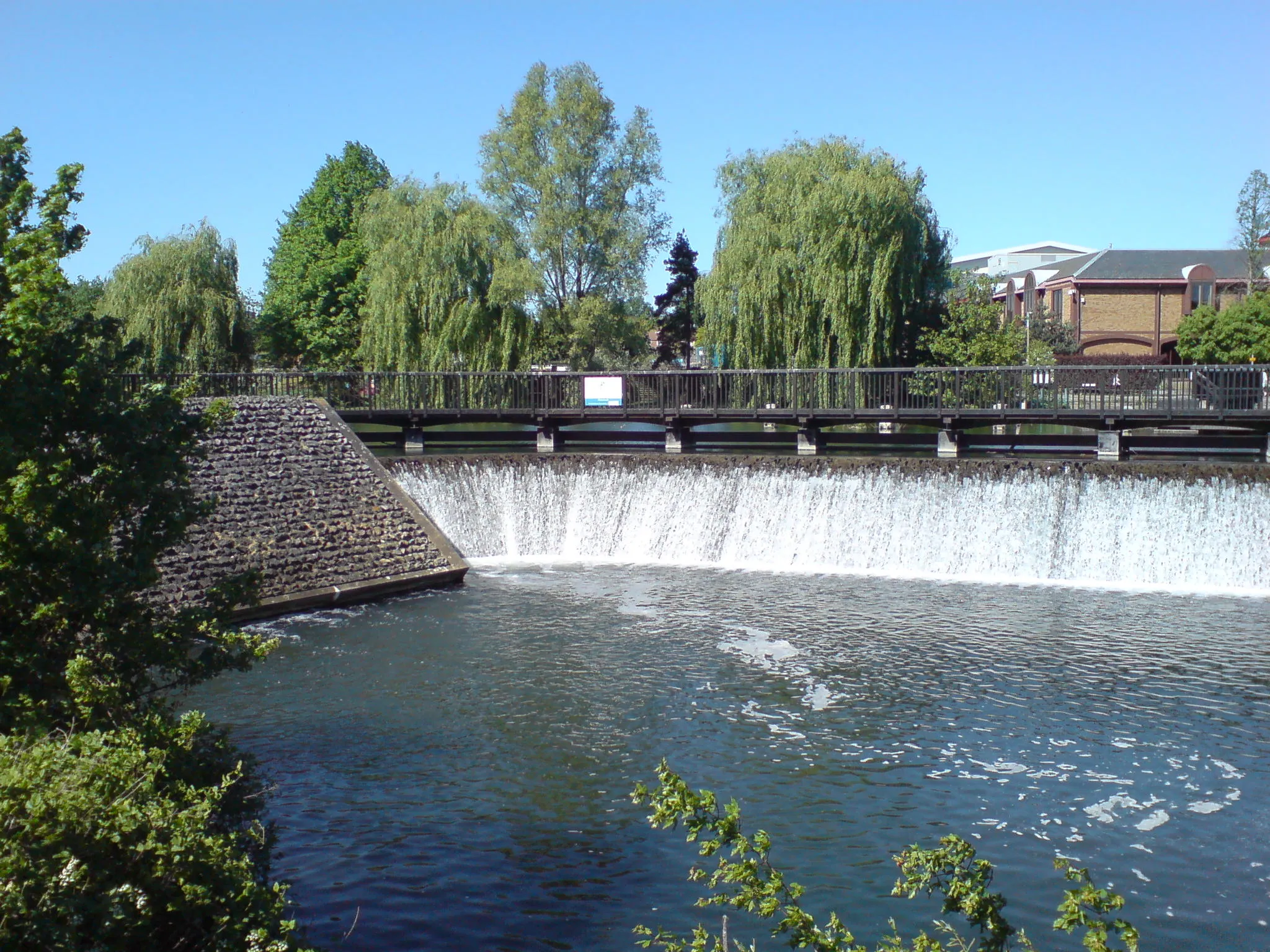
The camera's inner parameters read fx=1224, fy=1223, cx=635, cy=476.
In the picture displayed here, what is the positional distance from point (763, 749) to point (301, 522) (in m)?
9.95

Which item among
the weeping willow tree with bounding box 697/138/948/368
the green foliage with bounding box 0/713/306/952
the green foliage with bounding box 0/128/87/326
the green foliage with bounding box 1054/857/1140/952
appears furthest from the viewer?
the weeping willow tree with bounding box 697/138/948/368

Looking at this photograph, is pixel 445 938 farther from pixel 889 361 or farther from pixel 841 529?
pixel 889 361

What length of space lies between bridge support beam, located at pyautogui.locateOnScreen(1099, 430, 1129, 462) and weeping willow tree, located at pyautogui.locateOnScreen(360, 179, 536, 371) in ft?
59.4

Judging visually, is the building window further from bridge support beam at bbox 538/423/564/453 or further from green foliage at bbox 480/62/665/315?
bridge support beam at bbox 538/423/564/453

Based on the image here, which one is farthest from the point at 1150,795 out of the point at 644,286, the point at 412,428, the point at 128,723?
the point at 644,286

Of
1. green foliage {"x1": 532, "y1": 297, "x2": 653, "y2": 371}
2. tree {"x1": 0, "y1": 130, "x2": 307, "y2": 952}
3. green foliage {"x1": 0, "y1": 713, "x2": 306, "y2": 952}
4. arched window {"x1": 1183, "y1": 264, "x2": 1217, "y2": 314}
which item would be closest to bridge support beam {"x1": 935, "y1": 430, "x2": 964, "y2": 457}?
green foliage {"x1": 532, "y1": 297, "x2": 653, "y2": 371}

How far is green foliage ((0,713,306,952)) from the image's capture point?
16.9ft

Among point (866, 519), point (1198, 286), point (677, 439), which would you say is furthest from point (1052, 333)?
point (866, 519)

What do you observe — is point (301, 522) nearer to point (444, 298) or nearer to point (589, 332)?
point (444, 298)

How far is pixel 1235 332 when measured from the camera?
44.9 metres

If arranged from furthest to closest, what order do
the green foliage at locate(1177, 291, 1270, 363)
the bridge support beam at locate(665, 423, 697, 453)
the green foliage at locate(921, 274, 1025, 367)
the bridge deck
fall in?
the green foliage at locate(1177, 291, 1270, 363), the green foliage at locate(921, 274, 1025, 367), the bridge support beam at locate(665, 423, 697, 453), the bridge deck

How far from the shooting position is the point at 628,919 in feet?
27.3

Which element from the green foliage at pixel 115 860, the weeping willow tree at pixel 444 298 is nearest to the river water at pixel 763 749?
the green foliage at pixel 115 860

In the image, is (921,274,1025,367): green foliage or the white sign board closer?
the white sign board
